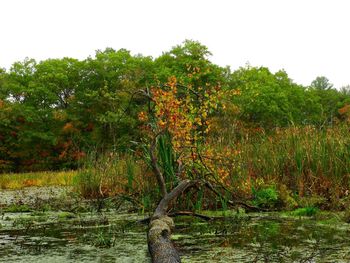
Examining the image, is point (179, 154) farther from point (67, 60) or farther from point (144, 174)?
point (67, 60)

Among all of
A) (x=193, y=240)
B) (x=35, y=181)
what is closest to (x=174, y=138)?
(x=193, y=240)

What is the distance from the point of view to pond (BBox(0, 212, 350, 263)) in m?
4.93

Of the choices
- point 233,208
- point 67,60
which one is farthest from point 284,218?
point 67,60

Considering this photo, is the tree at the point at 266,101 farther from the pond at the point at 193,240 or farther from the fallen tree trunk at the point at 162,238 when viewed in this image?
the fallen tree trunk at the point at 162,238

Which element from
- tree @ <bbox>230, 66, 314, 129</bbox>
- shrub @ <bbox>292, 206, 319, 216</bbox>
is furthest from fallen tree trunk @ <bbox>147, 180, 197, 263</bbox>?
tree @ <bbox>230, 66, 314, 129</bbox>

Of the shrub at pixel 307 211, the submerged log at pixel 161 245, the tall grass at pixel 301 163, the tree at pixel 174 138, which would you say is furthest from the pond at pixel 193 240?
the tall grass at pixel 301 163

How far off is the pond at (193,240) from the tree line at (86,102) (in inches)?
840

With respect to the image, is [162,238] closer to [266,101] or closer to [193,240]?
[193,240]

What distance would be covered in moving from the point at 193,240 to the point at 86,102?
94.7 feet

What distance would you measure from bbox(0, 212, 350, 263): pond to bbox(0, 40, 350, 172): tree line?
2134cm

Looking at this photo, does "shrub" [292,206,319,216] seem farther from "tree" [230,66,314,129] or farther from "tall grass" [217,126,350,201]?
"tree" [230,66,314,129]

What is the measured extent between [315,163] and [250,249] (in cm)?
400

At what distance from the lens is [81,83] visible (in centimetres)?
3675

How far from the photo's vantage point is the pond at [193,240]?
16.2 feet
